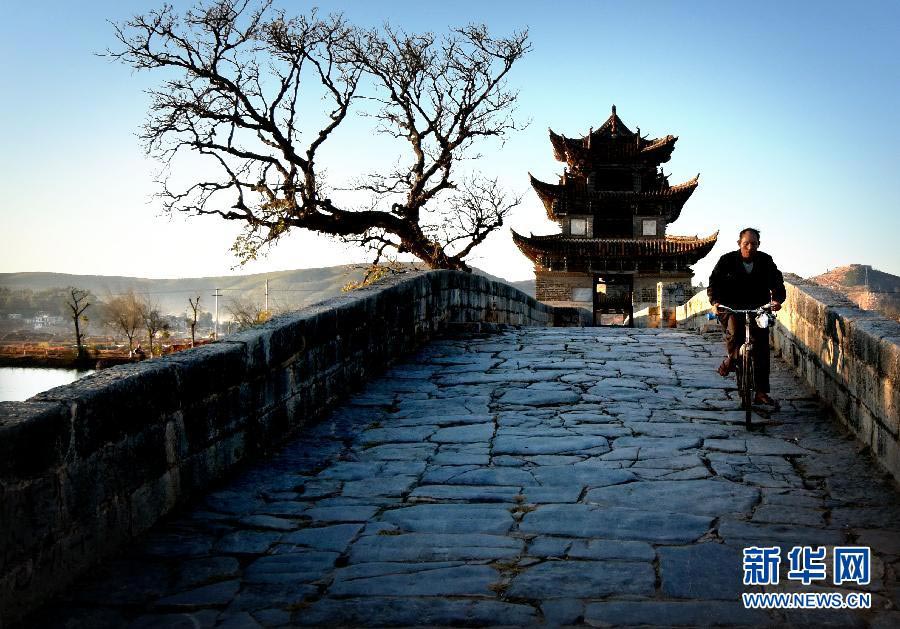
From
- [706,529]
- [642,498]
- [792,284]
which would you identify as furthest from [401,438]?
[792,284]

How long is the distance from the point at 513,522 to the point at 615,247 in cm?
3877

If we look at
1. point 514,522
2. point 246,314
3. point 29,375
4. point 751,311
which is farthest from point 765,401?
point 29,375

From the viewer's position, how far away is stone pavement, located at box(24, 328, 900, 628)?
2.85 m

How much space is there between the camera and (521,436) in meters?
5.42

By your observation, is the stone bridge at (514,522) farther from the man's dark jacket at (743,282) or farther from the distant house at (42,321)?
the distant house at (42,321)

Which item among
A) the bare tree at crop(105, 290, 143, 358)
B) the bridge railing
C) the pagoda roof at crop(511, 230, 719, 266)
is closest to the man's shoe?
the bridge railing

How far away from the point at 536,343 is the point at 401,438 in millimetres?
4831

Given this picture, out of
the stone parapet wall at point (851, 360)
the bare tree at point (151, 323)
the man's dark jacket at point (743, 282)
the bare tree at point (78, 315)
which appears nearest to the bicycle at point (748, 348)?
the man's dark jacket at point (743, 282)

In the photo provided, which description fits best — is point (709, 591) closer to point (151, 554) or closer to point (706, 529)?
point (706, 529)

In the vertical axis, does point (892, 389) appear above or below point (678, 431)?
above

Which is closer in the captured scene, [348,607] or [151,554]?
[348,607]

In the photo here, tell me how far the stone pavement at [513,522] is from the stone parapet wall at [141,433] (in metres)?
0.15

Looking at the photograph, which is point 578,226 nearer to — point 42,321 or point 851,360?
point 851,360

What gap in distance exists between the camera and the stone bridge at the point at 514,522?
112 inches
